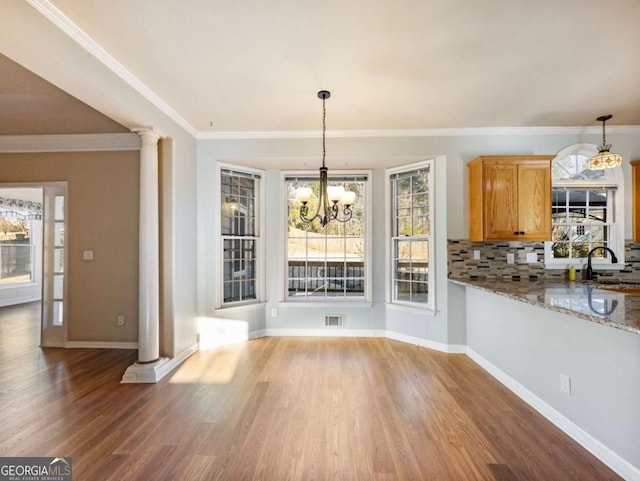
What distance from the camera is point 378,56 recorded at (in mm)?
2260

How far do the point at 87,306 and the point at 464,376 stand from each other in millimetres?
4557

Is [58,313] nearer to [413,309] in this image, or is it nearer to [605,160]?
[413,309]

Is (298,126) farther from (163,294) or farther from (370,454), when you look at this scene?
(370,454)

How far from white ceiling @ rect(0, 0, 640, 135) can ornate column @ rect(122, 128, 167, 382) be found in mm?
596

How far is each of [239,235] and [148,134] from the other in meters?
1.63

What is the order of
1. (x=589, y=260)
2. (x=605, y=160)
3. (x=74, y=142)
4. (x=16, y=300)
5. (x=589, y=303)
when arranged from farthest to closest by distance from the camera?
(x=16, y=300)
(x=74, y=142)
(x=589, y=260)
(x=605, y=160)
(x=589, y=303)

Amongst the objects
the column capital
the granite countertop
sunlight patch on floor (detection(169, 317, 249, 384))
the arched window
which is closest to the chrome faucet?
the arched window

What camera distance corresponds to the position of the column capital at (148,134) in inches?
116

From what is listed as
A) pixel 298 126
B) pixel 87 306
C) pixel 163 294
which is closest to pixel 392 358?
pixel 163 294

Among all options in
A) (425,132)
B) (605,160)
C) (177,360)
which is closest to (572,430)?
(605,160)

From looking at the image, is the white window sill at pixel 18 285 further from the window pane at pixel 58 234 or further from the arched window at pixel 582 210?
the arched window at pixel 582 210

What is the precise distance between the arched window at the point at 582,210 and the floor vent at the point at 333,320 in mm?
2686

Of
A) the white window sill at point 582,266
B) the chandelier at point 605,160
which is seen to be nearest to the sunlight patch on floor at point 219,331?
the white window sill at point 582,266

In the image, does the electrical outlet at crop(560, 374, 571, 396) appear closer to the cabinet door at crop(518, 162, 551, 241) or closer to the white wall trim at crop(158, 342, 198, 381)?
the cabinet door at crop(518, 162, 551, 241)
